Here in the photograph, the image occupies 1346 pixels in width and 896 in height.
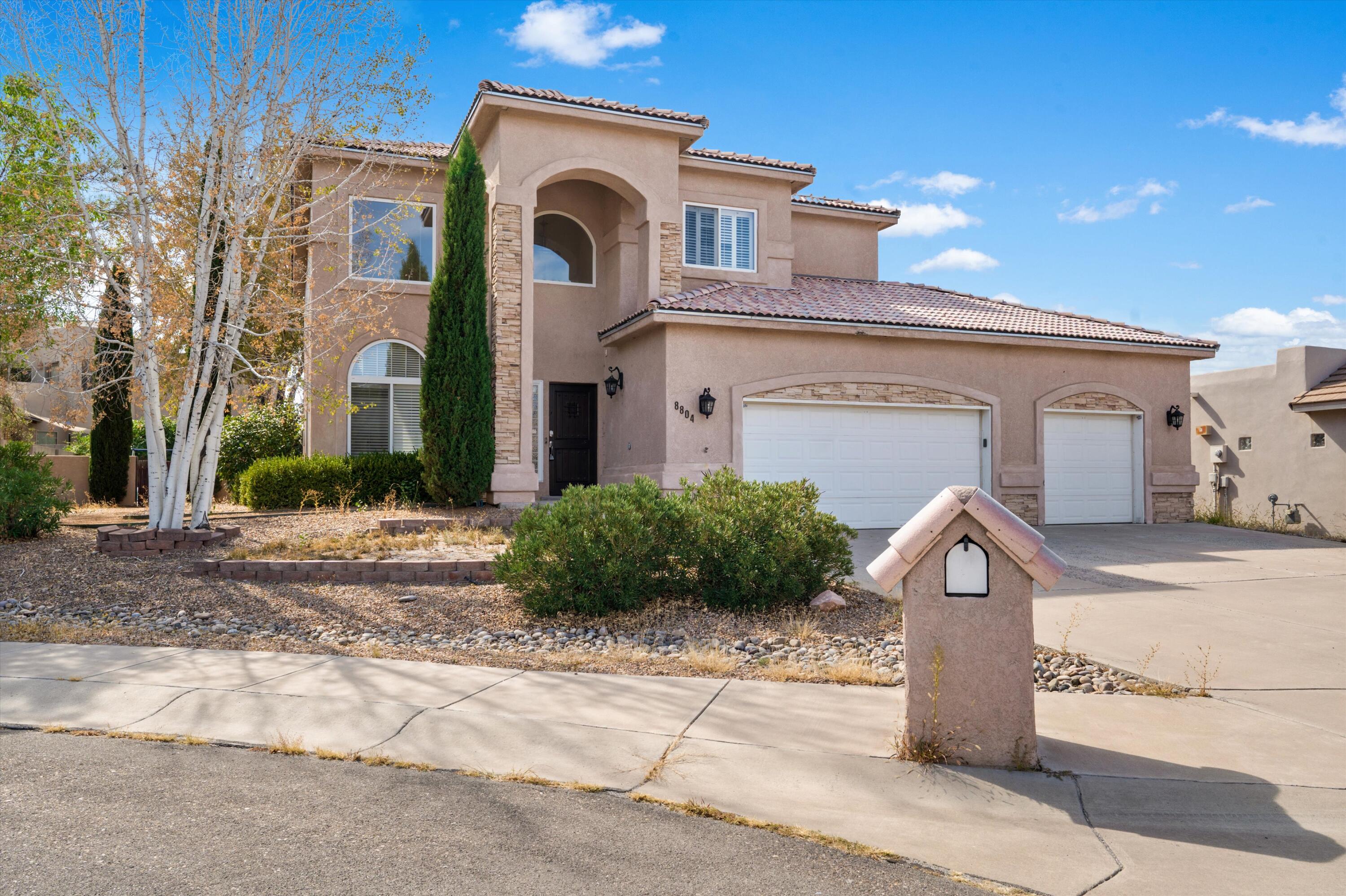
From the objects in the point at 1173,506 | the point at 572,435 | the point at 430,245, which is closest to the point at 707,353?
the point at 572,435

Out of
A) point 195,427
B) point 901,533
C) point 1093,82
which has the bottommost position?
point 901,533

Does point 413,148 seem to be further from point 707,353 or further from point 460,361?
point 707,353

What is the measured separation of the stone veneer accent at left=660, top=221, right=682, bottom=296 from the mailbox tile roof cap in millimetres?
12319

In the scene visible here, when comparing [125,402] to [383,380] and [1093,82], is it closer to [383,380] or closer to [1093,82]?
[383,380]

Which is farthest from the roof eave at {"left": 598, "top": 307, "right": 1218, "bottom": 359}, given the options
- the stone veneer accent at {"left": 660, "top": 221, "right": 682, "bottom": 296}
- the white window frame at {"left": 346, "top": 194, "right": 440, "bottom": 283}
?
the white window frame at {"left": 346, "top": 194, "right": 440, "bottom": 283}

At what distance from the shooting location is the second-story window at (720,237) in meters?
17.6

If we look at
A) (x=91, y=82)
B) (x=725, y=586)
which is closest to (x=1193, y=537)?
(x=725, y=586)

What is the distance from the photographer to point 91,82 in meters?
11.6

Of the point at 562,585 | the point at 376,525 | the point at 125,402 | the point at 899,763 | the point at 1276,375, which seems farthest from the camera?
the point at 1276,375

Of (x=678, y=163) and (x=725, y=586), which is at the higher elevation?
(x=678, y=163)

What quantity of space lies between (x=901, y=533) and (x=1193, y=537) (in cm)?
1345

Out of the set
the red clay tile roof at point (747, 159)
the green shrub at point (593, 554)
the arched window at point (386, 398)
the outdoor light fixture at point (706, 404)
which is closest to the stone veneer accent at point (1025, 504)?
the outdoor light fixture at point (706, 404)

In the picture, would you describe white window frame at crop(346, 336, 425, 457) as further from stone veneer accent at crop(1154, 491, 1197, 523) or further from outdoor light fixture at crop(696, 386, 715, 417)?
stone veneer accent at crop(1154, 491, 1197, 523)

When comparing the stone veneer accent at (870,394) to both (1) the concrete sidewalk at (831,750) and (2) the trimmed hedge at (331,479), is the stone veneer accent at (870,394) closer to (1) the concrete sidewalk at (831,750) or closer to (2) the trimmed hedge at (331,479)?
(2) the trimmed hedge at (331,479)
